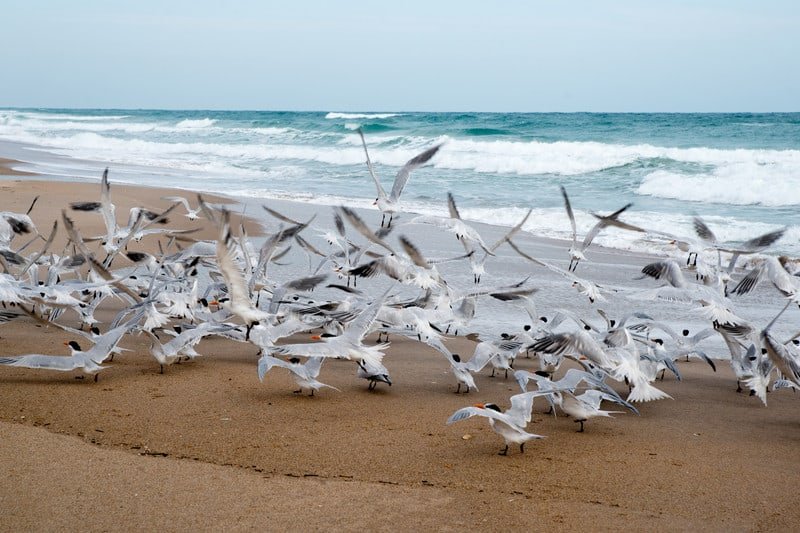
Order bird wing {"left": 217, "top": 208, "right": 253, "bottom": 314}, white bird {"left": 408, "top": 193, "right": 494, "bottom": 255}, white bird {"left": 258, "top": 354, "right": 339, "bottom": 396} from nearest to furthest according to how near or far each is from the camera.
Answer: bird wing {"left": 217, "top": 208, "right": 253, "bottom": 314} < white bird {"left": 258, "top": 354, "right": 339, "bottom": 396} < white bird {"left": 408, "top": 193, "right": 494, "bottom": 255}

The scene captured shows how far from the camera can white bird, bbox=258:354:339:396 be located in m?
6.29

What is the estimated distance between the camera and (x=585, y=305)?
10.1 metres

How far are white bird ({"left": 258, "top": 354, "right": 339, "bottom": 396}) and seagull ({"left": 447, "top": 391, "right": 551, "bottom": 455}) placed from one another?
146cm

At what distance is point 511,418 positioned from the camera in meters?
5.33

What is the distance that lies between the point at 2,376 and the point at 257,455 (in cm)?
248

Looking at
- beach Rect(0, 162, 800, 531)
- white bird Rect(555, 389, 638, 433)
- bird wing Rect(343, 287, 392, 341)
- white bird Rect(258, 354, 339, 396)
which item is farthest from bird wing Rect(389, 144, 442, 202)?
white bird Rect(555, 389, 638, 433)

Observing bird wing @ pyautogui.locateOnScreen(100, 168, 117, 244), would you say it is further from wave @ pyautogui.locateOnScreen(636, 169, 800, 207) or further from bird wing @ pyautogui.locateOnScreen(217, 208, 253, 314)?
wave @ pyautogui.locateOnScreen(636, 169, 800, 207)

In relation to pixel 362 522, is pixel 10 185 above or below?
below

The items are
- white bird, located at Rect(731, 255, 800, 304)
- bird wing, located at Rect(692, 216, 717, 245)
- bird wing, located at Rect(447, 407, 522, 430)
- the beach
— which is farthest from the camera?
bird wing, located at Rect(692, 216, 717, 245)

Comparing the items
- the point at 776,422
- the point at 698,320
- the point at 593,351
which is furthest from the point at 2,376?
the point at 698,320

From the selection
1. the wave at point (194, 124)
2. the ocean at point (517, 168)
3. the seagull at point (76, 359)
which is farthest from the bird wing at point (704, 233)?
the wave at point (194, 124)

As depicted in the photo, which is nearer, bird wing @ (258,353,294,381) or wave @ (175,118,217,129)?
bird wing @ (258,353,294,381)

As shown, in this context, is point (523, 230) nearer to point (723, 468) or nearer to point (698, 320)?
point (698, 320)

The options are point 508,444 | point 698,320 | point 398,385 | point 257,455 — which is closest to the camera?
point 257,455
